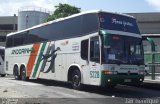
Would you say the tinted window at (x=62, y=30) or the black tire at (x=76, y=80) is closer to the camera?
the tinted window at (x=62, y=30)

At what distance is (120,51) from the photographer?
18.5 metres

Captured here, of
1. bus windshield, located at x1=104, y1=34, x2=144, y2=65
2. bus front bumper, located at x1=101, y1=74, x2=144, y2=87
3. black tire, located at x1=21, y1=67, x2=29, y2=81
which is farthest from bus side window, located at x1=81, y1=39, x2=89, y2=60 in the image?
black tire, located at x1=21, y1=67, x2=29, y2=81

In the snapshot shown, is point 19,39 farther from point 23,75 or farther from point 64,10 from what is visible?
point 64,10

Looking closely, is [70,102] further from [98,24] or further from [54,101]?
[98,24]

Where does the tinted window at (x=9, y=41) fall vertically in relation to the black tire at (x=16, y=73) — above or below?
above

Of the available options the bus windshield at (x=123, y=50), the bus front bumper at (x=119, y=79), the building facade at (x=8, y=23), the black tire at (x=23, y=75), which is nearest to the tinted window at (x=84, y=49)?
the bus windshield at (x=123, y=50)

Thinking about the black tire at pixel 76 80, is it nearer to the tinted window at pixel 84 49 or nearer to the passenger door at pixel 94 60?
the tinted window at pixel 84 49

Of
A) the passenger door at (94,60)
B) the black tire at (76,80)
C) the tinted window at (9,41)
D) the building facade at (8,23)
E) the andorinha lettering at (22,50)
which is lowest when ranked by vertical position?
the black tire at (76,80)

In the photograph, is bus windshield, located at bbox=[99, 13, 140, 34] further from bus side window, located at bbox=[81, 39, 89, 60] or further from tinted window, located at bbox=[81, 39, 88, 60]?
tinted window, located at bbox=[81, 39, 88, 60]

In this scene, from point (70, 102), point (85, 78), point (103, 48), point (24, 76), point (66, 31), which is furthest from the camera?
point (24, 76)

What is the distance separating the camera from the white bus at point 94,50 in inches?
Result: 719

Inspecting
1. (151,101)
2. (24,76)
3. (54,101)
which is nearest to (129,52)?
(151,101)

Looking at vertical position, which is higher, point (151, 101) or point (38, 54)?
point (38, 54)

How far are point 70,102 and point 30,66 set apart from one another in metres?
12.3
